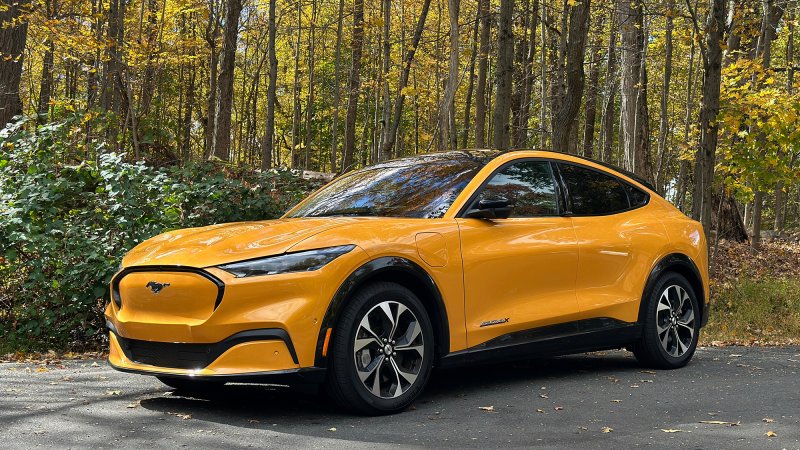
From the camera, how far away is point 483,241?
589 cm

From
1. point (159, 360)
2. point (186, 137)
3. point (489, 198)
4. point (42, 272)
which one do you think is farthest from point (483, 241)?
point (186, 137)

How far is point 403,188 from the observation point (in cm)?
619

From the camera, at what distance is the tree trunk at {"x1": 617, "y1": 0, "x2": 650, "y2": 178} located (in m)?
18.2

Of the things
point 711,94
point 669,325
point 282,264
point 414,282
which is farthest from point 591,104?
point 282,264

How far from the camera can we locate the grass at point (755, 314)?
426 inches

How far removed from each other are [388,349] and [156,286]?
1396 mm

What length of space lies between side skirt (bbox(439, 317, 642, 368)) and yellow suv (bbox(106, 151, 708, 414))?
0.01 m

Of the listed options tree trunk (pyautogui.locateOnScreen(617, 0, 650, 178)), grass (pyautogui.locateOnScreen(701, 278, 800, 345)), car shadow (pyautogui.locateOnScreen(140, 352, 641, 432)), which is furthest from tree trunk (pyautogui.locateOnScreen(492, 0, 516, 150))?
car shadow (pyautogui.locateOnScreen(140, 352, 641, 432))

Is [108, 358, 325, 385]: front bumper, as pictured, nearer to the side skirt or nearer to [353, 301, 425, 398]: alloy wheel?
[353, 301, 425, 398]: alloy wheel

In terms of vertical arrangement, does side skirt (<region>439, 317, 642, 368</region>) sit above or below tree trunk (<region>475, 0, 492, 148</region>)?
below

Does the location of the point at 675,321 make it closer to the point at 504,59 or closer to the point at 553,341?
the point at 553,341

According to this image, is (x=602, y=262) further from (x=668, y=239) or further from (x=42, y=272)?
(x=42, y=272)

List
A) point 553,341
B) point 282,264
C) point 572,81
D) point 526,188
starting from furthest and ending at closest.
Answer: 1. point 572,81
2. point 526,188
3. point 553,341
4. point 282,264

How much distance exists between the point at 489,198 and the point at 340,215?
1019mm
